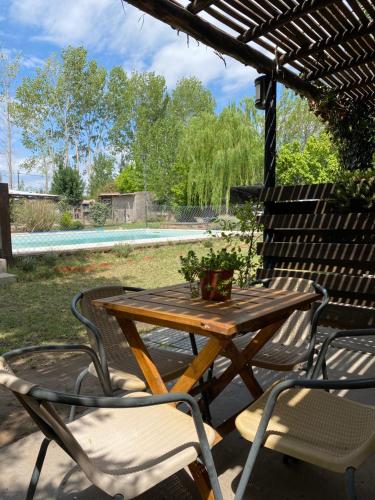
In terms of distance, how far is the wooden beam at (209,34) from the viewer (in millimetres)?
2736

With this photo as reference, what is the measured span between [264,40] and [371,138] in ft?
9.18

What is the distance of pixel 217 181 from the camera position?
22.2 meters

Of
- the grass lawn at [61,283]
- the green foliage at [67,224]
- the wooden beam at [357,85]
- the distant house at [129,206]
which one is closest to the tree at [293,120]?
the distant house at [129,206]

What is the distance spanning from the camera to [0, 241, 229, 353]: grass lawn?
441 cm

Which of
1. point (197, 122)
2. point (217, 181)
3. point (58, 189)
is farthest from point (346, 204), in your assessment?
point (58, 189)

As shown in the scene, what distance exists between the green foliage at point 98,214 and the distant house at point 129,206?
1297 millimetres

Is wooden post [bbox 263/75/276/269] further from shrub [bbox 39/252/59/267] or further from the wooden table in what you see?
shrub [bbox 39/252/59/267]

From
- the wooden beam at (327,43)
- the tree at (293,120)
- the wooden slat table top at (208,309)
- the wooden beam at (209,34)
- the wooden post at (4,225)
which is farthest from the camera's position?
A: the tree at (293,120)

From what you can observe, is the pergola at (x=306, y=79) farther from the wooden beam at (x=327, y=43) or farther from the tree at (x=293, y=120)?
the tree at (x=293, y=120)

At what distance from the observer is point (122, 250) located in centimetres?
1073

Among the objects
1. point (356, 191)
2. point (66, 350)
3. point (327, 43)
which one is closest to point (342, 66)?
point (327, 43)

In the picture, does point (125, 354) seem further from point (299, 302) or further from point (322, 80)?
point (322, 80)

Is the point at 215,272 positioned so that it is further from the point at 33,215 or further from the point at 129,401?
the point at 33,215

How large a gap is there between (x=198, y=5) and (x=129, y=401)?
2.84 meters
